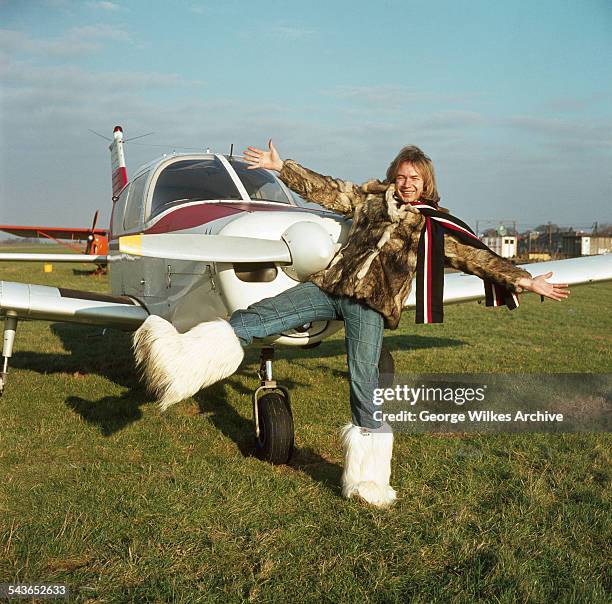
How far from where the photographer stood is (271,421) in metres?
3.88

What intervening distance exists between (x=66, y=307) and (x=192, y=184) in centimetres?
165

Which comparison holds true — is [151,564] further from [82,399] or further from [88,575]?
[82,399]

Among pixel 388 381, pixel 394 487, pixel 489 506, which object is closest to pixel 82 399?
pixel 388 381

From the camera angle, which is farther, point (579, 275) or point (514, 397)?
point (579, 275)

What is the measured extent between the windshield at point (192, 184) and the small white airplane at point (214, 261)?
1 centimetres

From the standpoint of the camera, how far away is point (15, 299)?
18.2 ft

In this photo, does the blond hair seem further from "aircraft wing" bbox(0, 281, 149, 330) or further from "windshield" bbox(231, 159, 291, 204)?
"aircraft wing" bbox(0, 281, 149, 330)

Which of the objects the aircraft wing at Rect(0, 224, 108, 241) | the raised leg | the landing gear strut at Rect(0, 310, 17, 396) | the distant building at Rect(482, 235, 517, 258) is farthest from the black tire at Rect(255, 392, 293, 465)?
the distant building at Rect(482, 235, 517, 258)

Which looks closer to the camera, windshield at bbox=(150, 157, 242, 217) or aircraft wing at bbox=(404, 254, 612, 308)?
windshield at bbox=(150, 157, 242, 217)

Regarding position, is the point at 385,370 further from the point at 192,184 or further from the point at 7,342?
the point at 7,342

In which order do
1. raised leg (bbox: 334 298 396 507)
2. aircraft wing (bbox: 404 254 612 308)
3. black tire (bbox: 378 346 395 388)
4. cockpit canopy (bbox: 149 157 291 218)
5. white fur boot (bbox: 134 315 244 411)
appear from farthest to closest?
aircraft wing (bbox: 404 254 612 308) < black tire (bbox: 378 346 395 388) < cockpit canopy (bbox: 149 157 291 218) < raised leg (bbox: 334 298 396 507) < white fur boot (bbox: 134 315 244 411)

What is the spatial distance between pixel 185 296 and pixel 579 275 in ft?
12.7

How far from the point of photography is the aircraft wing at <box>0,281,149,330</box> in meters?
5.32

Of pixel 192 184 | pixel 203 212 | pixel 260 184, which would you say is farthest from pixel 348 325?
pixel 192 184
